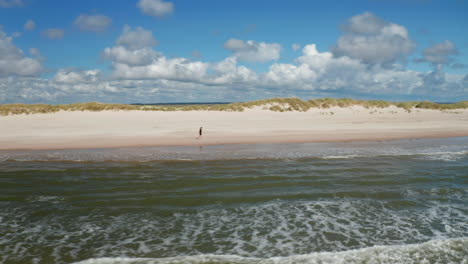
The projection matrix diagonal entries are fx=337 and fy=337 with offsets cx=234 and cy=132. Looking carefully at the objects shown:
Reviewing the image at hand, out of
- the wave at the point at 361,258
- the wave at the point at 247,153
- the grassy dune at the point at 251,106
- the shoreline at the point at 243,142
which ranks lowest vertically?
the wave at the point at 361,258

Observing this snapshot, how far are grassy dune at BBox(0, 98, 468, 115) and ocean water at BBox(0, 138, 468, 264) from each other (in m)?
30.3

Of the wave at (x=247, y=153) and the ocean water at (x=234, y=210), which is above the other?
the wave at (x=247, y=153)

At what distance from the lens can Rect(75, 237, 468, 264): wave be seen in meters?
6.11

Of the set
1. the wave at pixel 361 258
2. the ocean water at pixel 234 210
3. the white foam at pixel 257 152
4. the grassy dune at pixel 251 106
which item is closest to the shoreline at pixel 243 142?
the white foam at pixel 257 152

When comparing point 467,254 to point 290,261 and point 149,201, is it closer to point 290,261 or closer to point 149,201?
point 290,261

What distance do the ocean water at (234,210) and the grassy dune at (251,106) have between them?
30306mm

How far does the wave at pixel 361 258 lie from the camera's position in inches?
241

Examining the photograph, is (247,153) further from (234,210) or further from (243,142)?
(234,210)

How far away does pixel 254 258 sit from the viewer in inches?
247

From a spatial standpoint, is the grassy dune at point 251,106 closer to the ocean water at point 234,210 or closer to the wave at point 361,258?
the ocean water at point 234,210

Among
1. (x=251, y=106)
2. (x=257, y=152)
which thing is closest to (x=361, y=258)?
(x=257, y=152)

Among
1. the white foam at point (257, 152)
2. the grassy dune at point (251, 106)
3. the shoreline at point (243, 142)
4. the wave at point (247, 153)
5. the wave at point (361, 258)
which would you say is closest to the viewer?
the wave at point (361, 258)

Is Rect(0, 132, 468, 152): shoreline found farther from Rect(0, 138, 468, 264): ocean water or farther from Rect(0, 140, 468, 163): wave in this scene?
Rect(0, 138, 468, 264): ocean water

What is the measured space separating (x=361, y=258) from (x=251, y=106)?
141 ft
